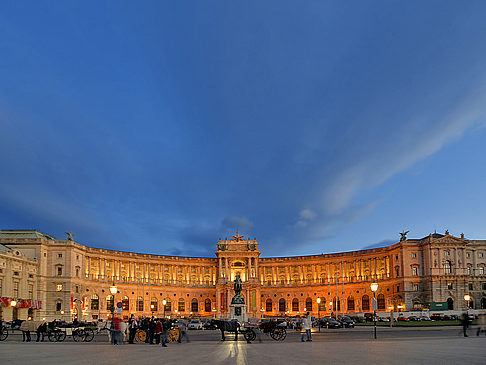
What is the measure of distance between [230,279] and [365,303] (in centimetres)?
3929

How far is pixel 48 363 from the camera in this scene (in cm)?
2175

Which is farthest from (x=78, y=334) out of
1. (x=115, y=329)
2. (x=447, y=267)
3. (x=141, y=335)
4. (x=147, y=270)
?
(x=147, y=270)

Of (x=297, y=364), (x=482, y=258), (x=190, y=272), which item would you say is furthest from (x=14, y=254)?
(x=482, y=258)

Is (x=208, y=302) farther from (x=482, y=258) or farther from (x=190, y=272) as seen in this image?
(x=482, y=258)

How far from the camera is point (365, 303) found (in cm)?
13175

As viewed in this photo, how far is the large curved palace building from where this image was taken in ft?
360

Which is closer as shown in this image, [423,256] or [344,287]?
[423,256]

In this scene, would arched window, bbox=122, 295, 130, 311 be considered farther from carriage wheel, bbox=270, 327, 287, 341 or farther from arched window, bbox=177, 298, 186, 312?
carriage wheel, bbox=270, 327, 287, 341

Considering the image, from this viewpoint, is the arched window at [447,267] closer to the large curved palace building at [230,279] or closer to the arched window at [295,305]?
the large curved palace building at [230,279]

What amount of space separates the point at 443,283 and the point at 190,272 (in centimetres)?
7000

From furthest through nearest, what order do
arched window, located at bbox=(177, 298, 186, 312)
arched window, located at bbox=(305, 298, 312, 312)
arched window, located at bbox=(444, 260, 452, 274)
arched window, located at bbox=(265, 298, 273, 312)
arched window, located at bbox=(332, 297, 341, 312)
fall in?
1. arched window, located at bbox=(265, 298, 273, 312)
2. arched window, located at bbox=(177, 298, 186, 312)
3. arched window, located at bbox=(305, 298, 312, 312)
4. arched window, located at bbox=(332, 297, 341, 312)
5. arched window, located at bbox=(444, 260, 452, 274)

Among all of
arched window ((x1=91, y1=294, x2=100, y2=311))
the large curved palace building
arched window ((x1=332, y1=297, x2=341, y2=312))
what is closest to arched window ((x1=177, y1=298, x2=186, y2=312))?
the large curved palace building

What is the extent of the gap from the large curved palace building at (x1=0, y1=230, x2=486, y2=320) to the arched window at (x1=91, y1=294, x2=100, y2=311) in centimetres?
24

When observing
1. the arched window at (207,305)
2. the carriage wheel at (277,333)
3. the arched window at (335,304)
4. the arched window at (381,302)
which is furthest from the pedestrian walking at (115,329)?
the arched window at (207,305)
